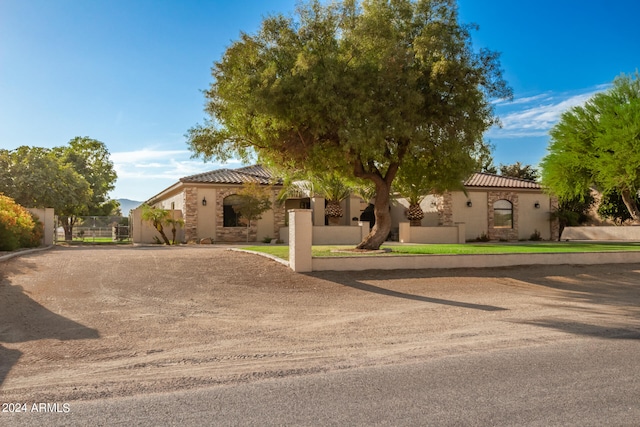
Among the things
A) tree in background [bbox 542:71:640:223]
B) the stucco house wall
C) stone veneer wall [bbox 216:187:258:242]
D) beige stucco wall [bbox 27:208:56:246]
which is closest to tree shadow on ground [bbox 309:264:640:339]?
tree in background [bbox 542:71:640:223]

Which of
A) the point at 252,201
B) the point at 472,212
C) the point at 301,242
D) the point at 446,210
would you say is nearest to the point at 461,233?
the point at 446,210

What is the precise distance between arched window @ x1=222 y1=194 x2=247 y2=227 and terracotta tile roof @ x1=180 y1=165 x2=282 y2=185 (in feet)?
3.38

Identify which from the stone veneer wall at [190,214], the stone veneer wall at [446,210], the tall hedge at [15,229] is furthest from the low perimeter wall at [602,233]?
the tall hedge at [15,229]

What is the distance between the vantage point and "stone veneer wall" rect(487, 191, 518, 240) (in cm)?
3102

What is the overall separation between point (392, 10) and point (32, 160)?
27.1 meters

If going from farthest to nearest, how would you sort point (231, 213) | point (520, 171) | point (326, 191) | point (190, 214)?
point (520, 171)
point (231, 213)
point (190, 214)
point (326, 191)

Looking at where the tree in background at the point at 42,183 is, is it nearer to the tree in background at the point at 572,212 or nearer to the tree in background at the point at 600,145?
the tree in background at the point at 600,145

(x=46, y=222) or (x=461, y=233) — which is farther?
(x=461, y=233)

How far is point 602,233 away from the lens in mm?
29781

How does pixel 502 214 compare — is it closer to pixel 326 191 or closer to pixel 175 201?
pixel 326 191

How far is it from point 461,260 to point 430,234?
1260cm

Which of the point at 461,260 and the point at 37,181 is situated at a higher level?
the point at 37,181

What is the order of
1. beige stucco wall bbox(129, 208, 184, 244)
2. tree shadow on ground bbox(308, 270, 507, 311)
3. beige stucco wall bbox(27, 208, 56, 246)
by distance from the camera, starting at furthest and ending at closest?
beige stucco wall bbox(129, 208, 184, 244)
beige stucco wall bbox(27, 208, 56, 246)
tree shadow on ground bbox(308, 270, 507, 311)

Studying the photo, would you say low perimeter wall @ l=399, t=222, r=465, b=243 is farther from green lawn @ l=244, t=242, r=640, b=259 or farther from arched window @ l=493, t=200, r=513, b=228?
green lawn @ l=244, t=242, r=640, b=259
